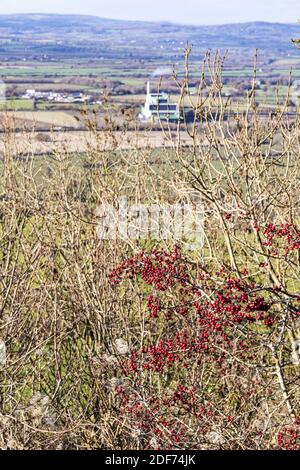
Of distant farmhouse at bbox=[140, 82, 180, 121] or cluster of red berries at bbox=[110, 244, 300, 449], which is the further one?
distant farmhouse at bbox=[140, 82, 180, 121]

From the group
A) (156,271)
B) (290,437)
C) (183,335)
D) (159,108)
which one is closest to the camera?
(290,437)

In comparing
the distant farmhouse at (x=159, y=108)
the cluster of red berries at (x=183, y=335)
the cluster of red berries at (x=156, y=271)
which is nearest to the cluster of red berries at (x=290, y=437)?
the cluster of red berries at (x=183, y=335)

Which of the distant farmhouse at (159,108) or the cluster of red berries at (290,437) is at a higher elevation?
the distant farmhouse at (159,108)

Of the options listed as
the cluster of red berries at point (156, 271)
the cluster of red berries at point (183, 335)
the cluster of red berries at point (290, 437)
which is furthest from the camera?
the cluster of red berries at point (156, 271)

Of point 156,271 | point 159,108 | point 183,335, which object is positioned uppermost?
point 159,108

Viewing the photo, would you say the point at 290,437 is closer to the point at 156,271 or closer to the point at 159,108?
Result: the point at 156,271

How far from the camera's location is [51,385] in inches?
386

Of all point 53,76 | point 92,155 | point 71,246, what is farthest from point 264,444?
point 53,76

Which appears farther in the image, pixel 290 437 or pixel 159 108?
pixel 159 108

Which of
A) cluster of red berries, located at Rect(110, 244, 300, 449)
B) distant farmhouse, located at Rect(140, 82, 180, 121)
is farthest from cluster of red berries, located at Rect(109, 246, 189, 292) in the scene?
distant farmhouse, located at Rect(140, 82, 180, 121)

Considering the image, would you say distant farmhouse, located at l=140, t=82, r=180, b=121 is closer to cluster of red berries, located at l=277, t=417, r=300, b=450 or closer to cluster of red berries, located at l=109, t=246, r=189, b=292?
cluster of red berries, located at l=109, t=246, r=189, b=292

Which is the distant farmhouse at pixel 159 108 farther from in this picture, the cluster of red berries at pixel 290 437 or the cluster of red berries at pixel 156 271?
the cluster of red berries at pixel 290 437

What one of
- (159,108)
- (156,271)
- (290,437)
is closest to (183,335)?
(156,271)
